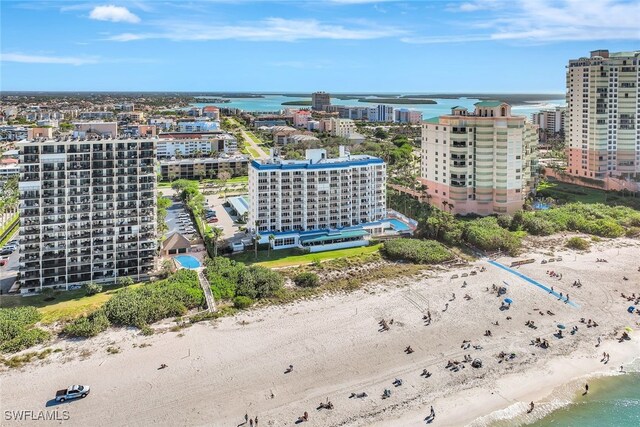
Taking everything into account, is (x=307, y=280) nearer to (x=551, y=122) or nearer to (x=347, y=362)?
(x=347, y=362)

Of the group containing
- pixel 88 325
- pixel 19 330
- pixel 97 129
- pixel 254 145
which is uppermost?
pixel 254 145

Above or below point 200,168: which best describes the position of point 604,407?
below

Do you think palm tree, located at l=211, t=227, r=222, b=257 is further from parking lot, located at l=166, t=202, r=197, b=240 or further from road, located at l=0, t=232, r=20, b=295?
road, located at l=0, t=232, r=20, b=295

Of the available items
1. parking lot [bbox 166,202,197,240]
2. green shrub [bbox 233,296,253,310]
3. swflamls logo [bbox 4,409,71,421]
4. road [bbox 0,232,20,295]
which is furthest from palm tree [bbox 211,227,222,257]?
swflamls logo [bbox 4,409,71,421]

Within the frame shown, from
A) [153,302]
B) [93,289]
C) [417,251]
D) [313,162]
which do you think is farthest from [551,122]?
[93,289]

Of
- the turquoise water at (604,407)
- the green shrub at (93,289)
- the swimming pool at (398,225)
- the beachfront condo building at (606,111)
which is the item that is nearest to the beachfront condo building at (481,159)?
the swimming pool at (398,225)

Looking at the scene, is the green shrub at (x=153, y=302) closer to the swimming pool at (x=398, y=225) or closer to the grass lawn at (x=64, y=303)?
the grass lawn at (x=64, y=303)
